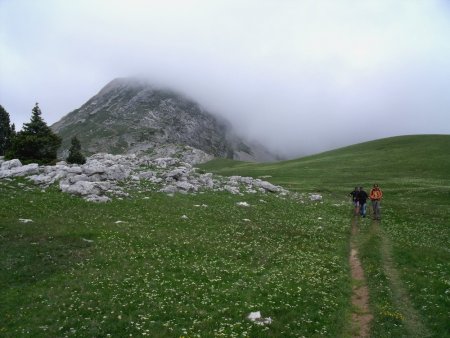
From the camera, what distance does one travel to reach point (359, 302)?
2391cm

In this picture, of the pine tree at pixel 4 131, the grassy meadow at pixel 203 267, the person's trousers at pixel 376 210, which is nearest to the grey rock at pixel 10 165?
the grassy meadow at pixel 203 267

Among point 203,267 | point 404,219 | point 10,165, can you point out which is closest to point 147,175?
point 10,165

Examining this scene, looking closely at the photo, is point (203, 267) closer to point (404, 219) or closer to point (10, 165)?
point (404, 219)

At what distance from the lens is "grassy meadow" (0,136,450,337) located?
2033cm

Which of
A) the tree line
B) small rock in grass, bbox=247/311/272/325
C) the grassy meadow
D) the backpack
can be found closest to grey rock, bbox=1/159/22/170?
the grassy meadow

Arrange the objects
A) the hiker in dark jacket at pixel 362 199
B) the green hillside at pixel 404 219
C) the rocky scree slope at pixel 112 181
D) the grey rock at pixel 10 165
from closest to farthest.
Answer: the green hillside at pixel 404 219 → the rocky scree slope at pixel 112 181 → the hiker in dark jacket at pixel 362 199 → the grey rock at pixel 10 165

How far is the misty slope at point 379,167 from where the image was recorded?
8312 centimetres

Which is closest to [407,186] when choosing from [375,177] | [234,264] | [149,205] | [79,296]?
[375,177]

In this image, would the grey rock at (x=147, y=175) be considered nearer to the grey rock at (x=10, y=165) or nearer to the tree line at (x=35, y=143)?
the grey rock at (x=10, y=165)

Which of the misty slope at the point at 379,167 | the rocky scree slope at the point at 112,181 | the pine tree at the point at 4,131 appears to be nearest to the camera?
the rocky scree slope at the point at 112,181

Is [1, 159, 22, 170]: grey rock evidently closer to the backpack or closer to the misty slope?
the misty slope

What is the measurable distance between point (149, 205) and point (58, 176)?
15751 mm

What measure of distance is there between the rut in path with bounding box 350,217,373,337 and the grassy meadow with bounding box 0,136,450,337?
1.34ft

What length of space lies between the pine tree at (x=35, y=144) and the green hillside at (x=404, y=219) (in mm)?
46985
